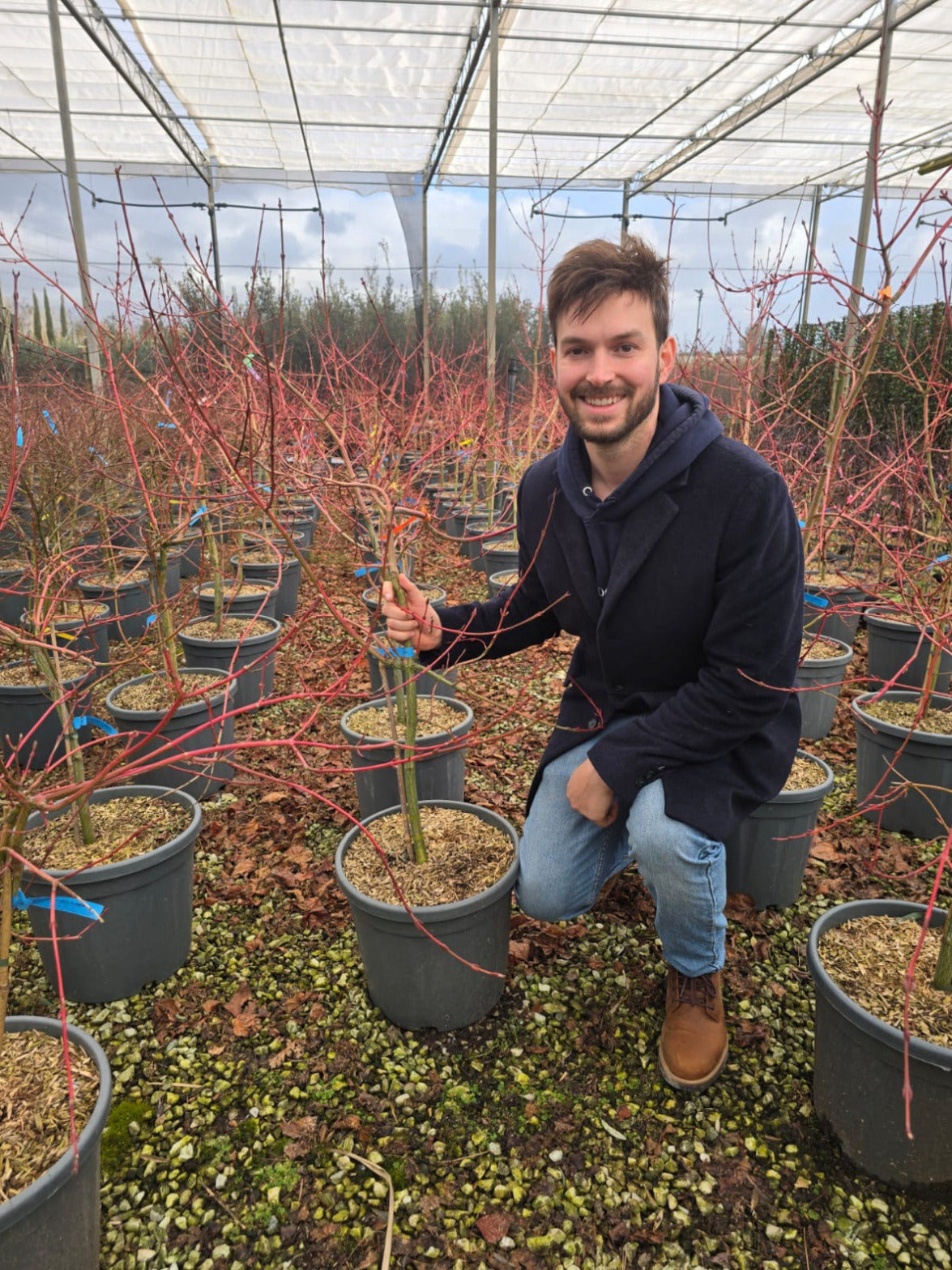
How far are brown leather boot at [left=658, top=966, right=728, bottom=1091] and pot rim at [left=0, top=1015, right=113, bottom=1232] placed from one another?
39.9 inches

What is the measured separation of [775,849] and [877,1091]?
0.74 meters

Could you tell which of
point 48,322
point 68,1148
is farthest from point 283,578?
point 48,322

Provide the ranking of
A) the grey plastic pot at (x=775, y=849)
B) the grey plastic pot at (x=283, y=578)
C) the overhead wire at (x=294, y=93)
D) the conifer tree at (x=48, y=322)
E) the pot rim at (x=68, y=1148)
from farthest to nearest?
1. the conifer tree at (x=48, y=322)
2. the overhead wire at (x=294, y=93)
3. the grey plastic pot at (x=283, y=578)
4. the grey plastic pot at (x=775, y=849)
5. the pot rim at (x=68, y=1148)

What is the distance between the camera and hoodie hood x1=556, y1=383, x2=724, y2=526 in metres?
1.48

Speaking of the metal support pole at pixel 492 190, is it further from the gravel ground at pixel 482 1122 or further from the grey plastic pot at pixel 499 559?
the gravel ground at pixel 482 1122

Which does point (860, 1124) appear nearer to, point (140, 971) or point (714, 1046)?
point (714, 1046)

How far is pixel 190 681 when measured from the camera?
2611mm

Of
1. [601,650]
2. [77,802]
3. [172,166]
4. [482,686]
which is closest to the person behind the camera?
[601,650]

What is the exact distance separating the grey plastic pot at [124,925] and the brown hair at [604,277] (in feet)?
4.72

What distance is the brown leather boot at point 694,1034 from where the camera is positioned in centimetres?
147

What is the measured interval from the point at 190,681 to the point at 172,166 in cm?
1018

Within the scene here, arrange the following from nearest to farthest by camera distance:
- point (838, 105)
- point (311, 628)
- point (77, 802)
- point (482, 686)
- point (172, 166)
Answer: point (77, 802), point (482, 686), point (311, 628), point (838, 105), point (172, 166)

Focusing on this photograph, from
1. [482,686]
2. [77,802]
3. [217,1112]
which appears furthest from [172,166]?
[217,1112]

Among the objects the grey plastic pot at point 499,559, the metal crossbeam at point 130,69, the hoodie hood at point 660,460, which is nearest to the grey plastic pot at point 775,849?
the hoodie hood at point 660,460
